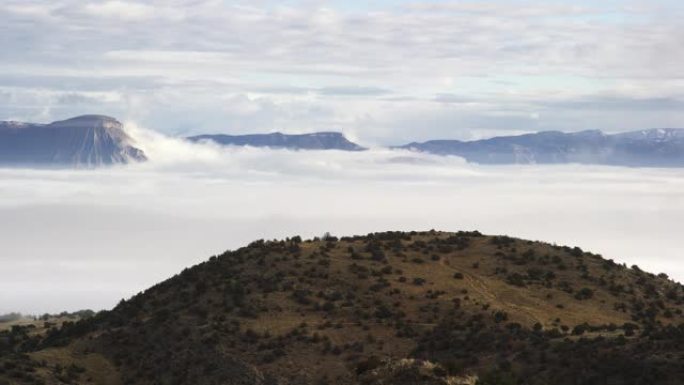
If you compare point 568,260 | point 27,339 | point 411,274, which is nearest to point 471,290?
point 411,274

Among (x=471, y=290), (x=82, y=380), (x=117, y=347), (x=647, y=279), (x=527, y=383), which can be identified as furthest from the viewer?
(x=647, y=279)

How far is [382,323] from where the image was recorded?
6481 centimetres

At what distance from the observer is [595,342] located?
54.2 metres

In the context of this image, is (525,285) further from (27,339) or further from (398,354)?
(27,339)

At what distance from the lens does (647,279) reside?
7862 cm

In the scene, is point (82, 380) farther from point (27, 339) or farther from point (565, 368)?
point (565, 368)

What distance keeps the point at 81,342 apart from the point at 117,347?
108 inches

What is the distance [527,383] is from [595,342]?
4.83m

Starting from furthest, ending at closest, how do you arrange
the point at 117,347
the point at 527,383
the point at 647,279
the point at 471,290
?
1. the point at 647,279
2. the point at 471,290
3. the point at 117,347
4. the point at 527,383

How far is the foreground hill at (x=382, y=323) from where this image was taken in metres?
52.9

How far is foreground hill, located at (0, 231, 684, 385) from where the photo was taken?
52.9 metres

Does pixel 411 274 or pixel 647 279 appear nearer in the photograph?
pixel 411 274

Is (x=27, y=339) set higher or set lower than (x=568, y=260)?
lower

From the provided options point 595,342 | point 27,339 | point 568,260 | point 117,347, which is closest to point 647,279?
point 568,260
